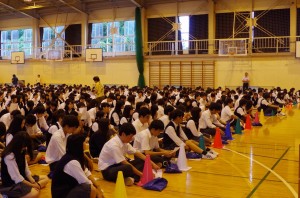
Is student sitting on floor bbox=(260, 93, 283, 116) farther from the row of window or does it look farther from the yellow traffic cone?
the row of window

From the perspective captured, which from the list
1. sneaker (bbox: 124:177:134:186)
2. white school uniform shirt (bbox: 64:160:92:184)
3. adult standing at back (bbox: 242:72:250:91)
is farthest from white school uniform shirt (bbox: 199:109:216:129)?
adult standing at back (bbox: 242:72:250:91)

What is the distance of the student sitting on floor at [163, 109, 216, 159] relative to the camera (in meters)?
6.28

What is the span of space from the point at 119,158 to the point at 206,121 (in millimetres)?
3793

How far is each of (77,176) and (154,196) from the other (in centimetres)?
133

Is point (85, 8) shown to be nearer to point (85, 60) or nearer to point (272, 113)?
point (85, 60)

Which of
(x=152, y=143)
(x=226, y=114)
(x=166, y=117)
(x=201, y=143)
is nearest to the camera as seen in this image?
(x=152, y=143)

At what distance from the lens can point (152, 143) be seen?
594 cm

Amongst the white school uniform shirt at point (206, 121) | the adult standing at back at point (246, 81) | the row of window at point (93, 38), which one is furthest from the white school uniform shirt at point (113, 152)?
the row of window at point (93, 38)

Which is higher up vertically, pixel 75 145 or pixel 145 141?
pixel 75 145

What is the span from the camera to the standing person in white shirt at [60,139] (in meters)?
4.93

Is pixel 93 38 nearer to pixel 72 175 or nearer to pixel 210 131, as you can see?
pixel 210 131

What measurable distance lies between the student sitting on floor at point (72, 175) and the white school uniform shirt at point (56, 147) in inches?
51.0

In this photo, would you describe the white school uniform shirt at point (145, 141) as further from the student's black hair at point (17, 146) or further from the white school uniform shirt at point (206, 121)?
the white school uniform shirt at point (206, 121)

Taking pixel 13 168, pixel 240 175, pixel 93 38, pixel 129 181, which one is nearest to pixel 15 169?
pixel 13 168
